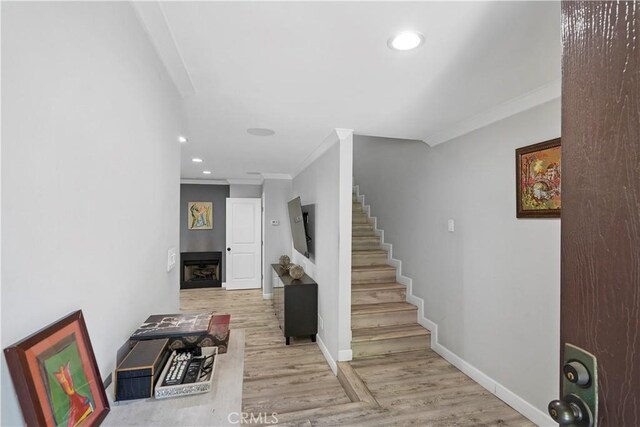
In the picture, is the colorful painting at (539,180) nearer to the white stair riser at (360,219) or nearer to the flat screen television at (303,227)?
the flat screen television at (303,227)

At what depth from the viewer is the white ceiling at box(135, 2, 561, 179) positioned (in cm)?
121

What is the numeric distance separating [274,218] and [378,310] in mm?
3120

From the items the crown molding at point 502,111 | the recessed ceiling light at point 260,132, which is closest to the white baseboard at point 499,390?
the crown molding at point 502,111

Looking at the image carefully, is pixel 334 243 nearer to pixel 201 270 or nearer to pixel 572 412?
pixel 572 412

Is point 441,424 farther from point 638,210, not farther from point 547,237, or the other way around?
point 638,210

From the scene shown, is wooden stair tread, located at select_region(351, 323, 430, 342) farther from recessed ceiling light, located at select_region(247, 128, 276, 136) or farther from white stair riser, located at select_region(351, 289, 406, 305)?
recessed ceiling light, located at select_region(247, 128, 276, 136)

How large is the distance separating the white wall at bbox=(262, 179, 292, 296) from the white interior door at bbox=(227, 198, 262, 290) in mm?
846

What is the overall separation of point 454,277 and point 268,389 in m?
2.08

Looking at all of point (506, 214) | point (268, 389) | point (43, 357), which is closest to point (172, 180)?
point (43, 357)

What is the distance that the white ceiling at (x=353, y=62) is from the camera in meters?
1.21

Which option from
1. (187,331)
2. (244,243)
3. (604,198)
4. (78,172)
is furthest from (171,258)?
(244,243)

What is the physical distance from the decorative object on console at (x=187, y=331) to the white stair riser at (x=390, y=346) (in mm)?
2162

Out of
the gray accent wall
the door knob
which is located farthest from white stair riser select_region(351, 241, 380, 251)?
the door knob

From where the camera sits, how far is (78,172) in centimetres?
75
